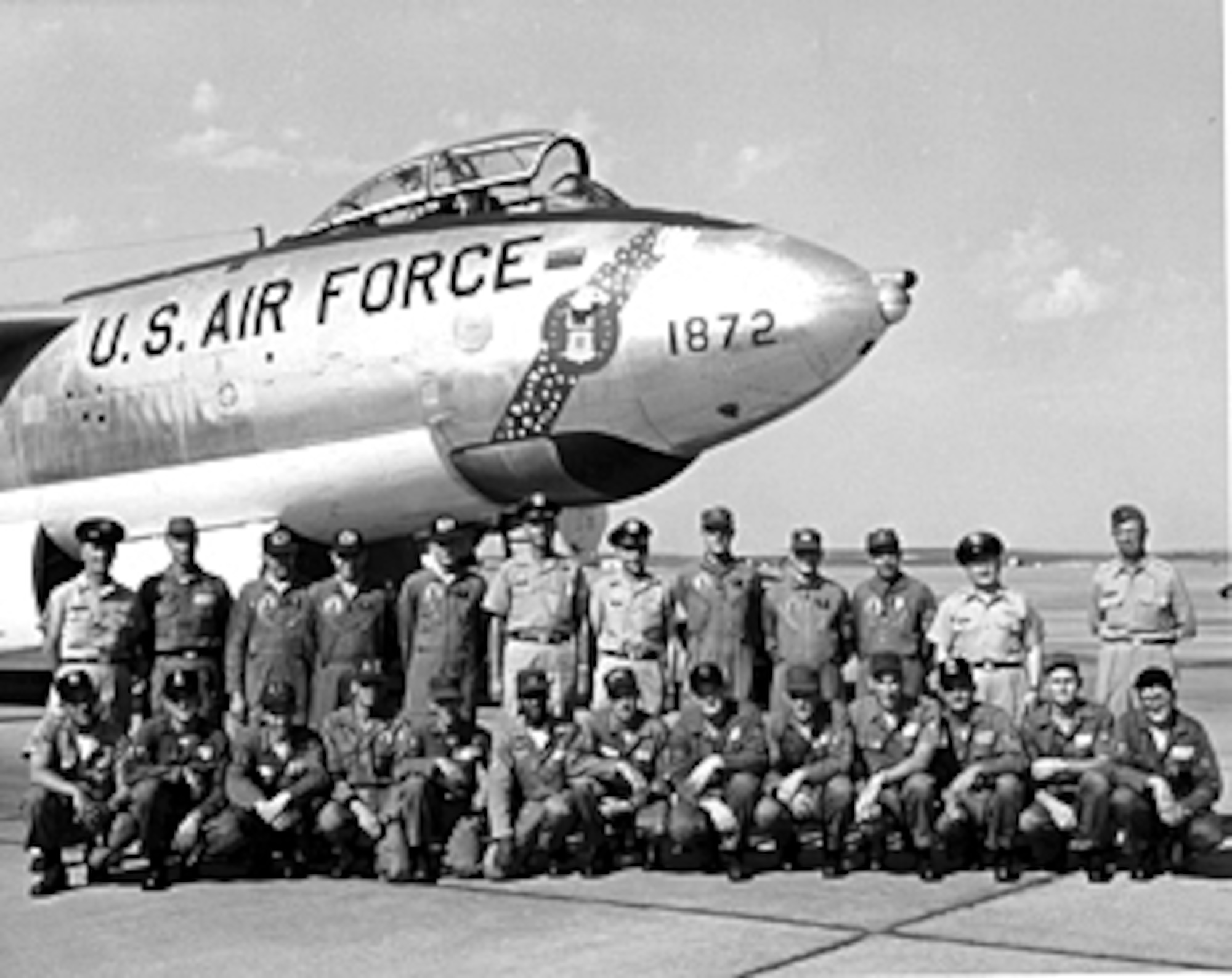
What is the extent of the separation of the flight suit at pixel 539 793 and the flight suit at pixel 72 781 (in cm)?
149

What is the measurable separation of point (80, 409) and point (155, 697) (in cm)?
472

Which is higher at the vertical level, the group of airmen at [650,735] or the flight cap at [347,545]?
the flight cap at [347,545]

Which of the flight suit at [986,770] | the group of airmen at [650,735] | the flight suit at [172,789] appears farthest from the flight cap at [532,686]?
the flight suit at [986,770]

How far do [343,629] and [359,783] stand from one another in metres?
1.13

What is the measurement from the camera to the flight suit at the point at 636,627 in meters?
8.08

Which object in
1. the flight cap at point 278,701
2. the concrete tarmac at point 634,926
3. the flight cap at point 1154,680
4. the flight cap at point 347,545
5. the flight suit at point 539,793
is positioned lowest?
the concrete tarmac at point 634,926

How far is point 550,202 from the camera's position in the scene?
11203 mm

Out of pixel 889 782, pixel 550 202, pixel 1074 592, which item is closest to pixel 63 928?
pixel 889 782

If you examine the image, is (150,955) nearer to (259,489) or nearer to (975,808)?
(975,808)

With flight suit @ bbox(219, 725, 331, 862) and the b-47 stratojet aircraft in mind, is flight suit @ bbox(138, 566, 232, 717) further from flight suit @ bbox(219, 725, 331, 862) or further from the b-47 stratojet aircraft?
the b-47 stratojet aircraft

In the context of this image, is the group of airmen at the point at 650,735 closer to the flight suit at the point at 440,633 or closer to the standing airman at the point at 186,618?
the flight suit at the point at 440,633

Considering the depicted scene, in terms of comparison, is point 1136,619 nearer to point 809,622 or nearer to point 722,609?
point 809,622

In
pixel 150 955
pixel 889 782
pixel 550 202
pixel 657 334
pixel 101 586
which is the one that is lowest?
pixel 150 955

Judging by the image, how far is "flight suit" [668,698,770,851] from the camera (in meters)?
6.86
